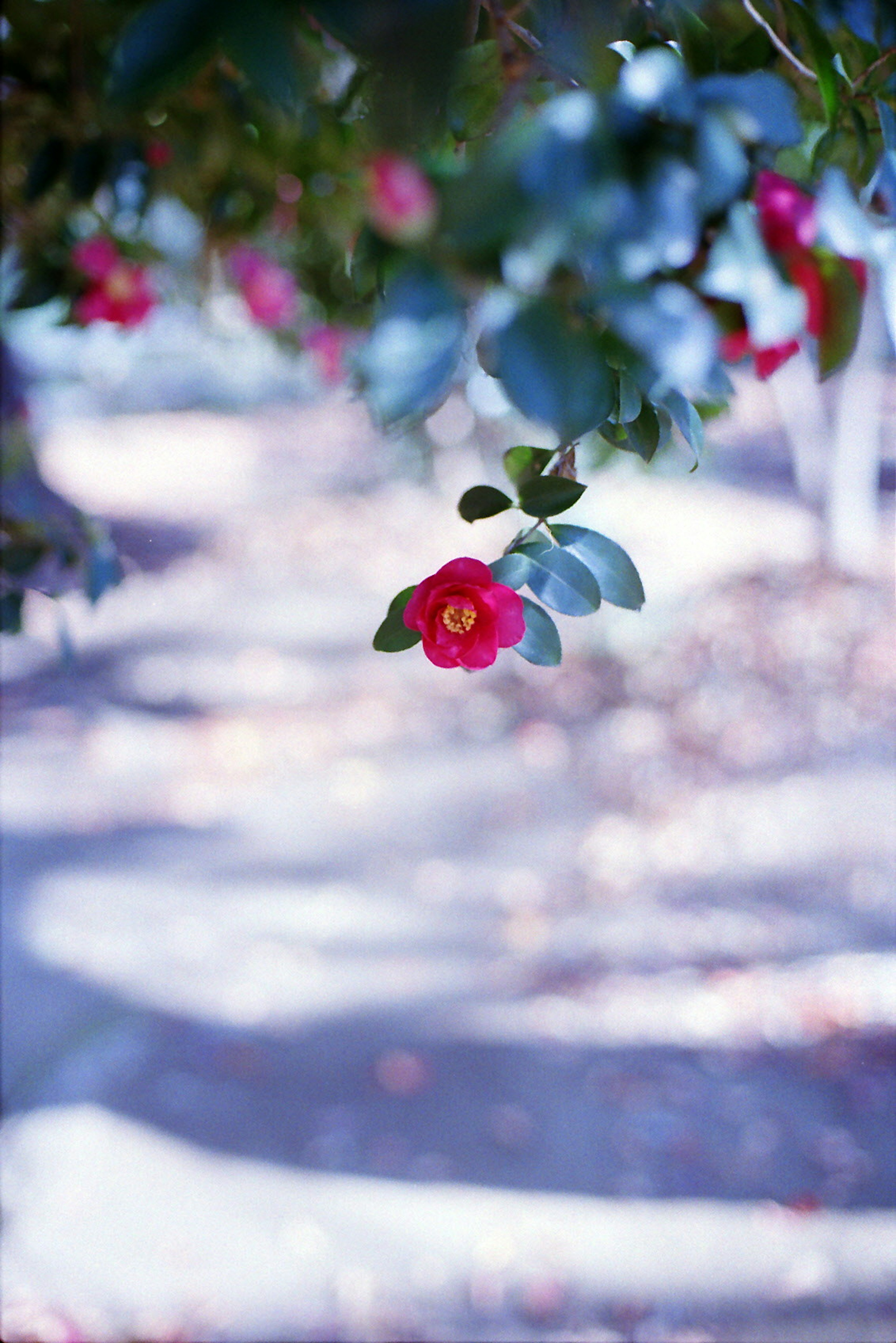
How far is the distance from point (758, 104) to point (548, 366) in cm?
14

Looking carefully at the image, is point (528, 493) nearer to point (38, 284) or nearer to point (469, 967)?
point (38, 284)

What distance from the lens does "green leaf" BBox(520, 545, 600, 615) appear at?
558mm

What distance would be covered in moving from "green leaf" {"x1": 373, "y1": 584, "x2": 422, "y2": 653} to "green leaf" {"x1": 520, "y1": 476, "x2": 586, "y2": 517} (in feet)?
0.27

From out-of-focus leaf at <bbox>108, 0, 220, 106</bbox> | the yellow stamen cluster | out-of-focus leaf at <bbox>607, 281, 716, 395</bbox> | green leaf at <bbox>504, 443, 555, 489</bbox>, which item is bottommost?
the yellow stamen cluster

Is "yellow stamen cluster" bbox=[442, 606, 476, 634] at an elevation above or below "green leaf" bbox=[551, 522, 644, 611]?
below

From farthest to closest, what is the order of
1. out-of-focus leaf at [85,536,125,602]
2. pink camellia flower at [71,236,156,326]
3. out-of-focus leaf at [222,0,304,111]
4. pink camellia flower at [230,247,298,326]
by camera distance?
pink camellia flower at [230,247,298,326]
pink camellia flower at [71,236,156,326]
out-of-focus leaf at [85,536,125,602]
out-of-focus leaf at [222,0,304,111]

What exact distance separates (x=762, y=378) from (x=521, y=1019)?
6.10 ft

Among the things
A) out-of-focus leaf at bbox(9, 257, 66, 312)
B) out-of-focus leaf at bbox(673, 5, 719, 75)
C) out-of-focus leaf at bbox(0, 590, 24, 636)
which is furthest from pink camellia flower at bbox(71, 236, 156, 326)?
out-of-focus leaf at bbox(673, 5, 719, 75)

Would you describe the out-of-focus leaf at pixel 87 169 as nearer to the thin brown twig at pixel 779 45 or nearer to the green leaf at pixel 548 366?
the thin brown twig at pixel 779 45

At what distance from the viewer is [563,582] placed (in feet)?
1.86

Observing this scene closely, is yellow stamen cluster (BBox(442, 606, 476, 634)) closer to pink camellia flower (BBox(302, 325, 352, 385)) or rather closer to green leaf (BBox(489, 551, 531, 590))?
green leaf (BBox(489, 551, 531, 590))

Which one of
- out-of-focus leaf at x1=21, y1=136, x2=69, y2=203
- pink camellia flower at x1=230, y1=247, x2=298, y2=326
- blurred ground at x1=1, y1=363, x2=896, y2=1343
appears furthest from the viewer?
pink camellia flower at x1=230, y1=247, x2=298, y2=326

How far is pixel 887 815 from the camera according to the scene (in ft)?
7.18

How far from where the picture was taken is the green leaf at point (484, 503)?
0.58 metres
